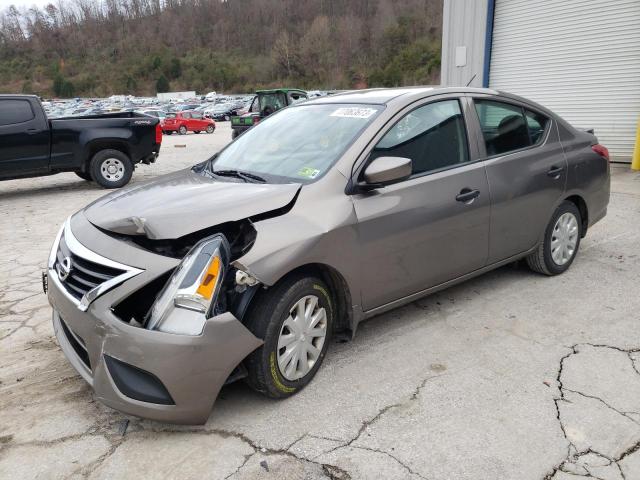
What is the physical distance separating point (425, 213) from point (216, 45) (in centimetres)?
14175

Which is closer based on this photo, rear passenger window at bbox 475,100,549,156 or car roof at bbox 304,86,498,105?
car roof at bbox 304,86,498,105

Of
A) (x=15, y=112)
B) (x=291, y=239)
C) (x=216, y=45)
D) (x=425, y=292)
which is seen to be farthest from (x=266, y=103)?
(x=216, y=45)

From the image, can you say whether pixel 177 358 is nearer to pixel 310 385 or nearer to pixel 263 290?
pixel 263 290

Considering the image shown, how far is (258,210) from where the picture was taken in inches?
109

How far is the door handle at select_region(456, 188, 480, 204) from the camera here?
3.57m

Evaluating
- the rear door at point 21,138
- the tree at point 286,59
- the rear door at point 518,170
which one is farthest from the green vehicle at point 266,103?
the tree at point 286,59

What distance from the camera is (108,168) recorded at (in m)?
10.0

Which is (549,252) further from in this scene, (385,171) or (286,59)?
(286,59)

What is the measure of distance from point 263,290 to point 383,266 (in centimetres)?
84

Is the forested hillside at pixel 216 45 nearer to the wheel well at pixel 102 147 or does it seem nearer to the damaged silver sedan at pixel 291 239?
the wheel well at pixel 102 147

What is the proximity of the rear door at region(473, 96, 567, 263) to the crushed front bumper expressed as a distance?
87.7 inches

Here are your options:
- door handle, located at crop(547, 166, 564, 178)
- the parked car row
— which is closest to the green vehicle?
the parked car row

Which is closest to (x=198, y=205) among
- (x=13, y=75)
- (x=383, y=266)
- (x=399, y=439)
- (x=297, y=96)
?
(x=383, y=266)

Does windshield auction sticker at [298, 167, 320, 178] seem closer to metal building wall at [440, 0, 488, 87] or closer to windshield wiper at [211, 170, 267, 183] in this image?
windshield wiper at [211, 170, 267, 183]
